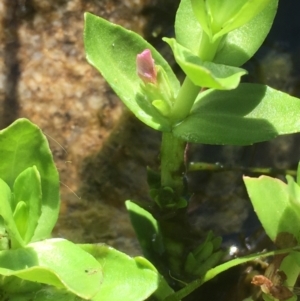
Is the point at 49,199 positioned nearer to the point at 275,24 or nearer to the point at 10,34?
the point at 10,34

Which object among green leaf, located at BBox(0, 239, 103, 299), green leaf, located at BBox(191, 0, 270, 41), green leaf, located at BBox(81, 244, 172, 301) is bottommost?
green leaf, located at BBox(81, 244, 172, 301)

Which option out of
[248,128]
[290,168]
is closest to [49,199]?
[248,128]

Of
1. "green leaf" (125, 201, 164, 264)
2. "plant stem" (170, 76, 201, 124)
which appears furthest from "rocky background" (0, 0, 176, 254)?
"plant stem" (170, 76, 201, 124)

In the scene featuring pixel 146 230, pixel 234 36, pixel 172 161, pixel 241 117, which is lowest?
pixel 146 230

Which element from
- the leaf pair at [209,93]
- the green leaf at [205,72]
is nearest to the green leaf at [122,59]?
the leaf pair at [209,93]

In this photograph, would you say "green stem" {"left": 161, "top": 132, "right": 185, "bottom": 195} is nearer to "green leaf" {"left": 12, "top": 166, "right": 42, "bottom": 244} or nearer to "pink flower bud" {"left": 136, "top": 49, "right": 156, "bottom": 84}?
"pink flower bud" {"left": 136, "top": 49, "right": 156, "bottom": 84}

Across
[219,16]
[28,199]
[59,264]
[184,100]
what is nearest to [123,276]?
[59,264]

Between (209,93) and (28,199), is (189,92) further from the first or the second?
(28,199)
